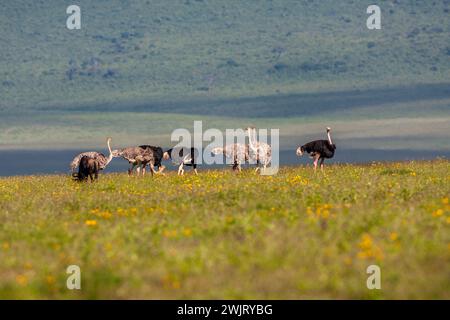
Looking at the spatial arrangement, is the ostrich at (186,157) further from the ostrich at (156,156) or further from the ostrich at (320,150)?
the ostrich at (320,150)

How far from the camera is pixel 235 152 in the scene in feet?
133

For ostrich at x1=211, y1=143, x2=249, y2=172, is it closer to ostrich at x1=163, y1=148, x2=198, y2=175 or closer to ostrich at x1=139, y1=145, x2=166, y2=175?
ostrich at x1=163, y1=148, x2=198, y2=175

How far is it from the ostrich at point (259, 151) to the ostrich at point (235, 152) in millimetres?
233

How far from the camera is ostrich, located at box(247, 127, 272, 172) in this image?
1598 inches

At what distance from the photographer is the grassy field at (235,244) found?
595 inches

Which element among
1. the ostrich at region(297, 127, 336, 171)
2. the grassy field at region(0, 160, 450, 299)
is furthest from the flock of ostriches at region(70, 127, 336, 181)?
the grassy field at region(0, 160, 450, 299)

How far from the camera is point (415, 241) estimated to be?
1667 cm

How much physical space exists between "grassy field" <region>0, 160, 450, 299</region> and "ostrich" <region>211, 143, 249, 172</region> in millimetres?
14472

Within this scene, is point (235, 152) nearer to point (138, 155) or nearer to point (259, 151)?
point (259, 151)

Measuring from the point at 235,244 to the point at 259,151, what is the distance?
932 inches

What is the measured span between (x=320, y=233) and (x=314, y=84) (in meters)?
137

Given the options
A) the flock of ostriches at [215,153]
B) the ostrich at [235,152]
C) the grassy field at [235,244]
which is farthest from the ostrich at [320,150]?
the grassy field at [235,244]
